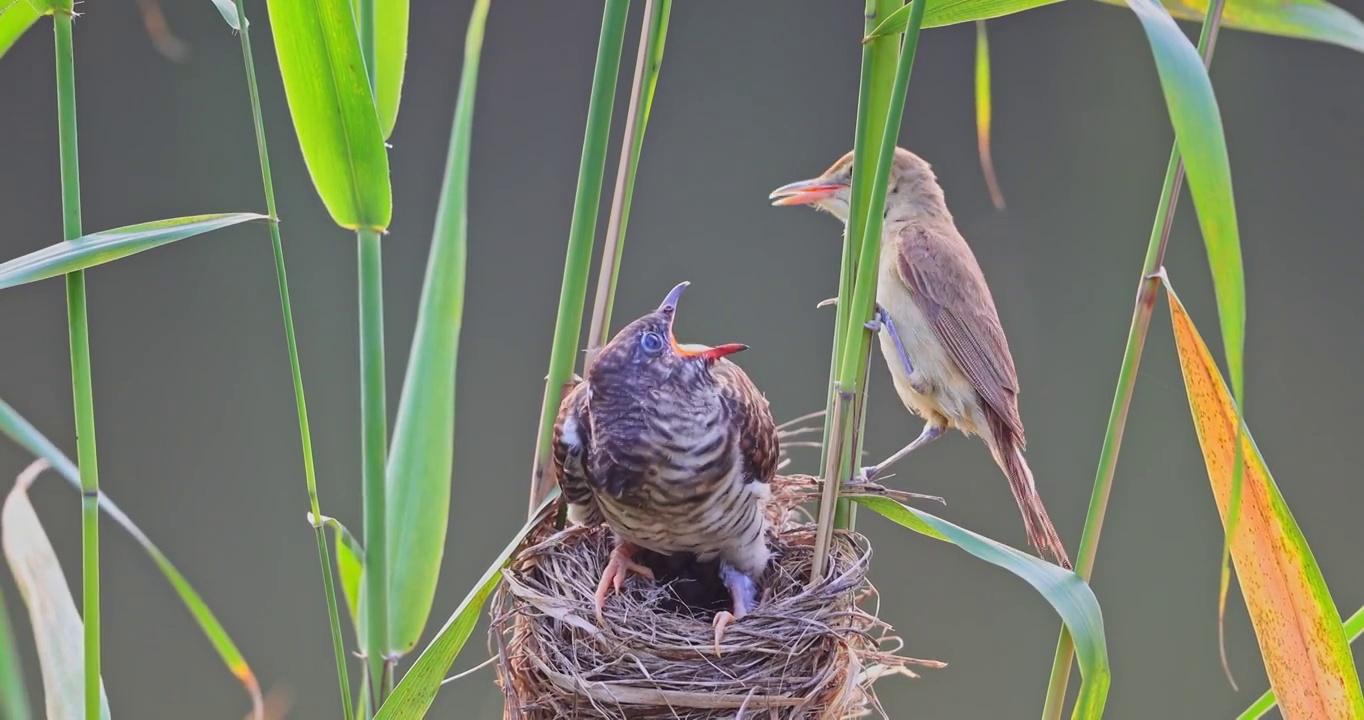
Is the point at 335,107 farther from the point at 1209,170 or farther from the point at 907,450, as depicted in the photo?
the point at 907,450

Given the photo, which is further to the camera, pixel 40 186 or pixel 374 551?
pixel 40 186

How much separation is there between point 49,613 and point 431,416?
41cm

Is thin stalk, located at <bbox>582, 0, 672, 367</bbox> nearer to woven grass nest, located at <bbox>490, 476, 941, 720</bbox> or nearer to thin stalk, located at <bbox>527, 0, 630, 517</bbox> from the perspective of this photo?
thin stalk, located at <bbox>527, 0, 630, 517</bbox>

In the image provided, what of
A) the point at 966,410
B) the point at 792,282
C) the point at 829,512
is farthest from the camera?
the point at 792,282

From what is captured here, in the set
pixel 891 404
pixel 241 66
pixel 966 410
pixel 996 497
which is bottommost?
pixel 996 497

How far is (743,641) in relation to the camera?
1192 mm

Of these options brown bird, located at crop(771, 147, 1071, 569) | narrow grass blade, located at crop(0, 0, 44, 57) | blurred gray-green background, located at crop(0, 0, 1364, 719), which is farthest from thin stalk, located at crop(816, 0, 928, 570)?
blurred gray-green background, located at crop(0, 0, 1364, 719)

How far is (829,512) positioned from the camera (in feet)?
3.18

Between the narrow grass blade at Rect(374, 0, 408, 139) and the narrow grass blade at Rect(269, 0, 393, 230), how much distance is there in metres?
0.13

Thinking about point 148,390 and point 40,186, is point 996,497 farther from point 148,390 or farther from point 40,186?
point 40,186

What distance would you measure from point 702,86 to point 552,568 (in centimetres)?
194

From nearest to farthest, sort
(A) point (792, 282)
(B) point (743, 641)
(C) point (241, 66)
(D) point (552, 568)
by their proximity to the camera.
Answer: (B) point (743, 641) → (D) point (552, 568) → (C) point (241, 66) → (A) point (792, 282)

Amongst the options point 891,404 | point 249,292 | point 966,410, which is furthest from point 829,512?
point 249,292

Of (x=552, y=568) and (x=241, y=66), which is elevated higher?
(x=241, y=66)
